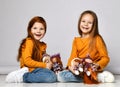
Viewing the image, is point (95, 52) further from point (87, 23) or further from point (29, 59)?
point (29, 59)

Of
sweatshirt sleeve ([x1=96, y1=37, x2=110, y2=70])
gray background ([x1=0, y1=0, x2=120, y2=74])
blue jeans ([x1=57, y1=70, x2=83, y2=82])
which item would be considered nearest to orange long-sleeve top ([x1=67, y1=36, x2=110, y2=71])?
sweatshirt sleeve ([x1=96, y1=37, x2=110, y2=70])

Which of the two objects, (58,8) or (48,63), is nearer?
(48,63)

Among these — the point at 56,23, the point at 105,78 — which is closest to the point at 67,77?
the point at 105,78

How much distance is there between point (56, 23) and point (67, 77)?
62cm

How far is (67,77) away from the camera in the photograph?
1670 millimetres

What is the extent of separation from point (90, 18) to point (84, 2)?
0.43 meters

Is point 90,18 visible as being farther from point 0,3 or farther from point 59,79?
point 0,3

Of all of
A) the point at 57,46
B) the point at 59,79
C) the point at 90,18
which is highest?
the point at 90,18

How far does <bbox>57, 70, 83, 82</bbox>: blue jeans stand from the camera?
1670 mm

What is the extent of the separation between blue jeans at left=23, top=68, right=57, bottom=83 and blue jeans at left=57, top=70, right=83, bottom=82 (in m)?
0.03

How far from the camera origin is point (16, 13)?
7.30 ft

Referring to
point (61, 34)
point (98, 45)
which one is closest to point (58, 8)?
point (61, 34)

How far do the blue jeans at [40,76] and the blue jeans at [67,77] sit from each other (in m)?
0.03

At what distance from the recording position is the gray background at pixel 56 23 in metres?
2.15
